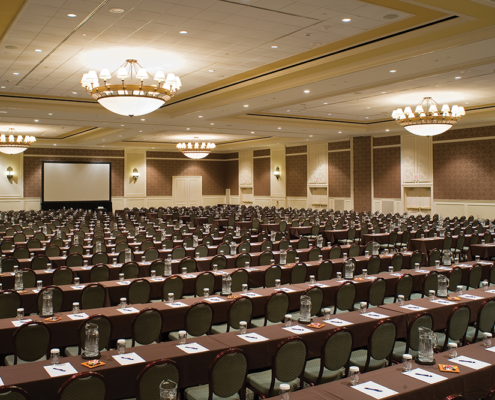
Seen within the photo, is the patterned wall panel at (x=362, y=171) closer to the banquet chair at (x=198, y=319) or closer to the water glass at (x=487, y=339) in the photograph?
the banquet chair at (x=198, y=319)

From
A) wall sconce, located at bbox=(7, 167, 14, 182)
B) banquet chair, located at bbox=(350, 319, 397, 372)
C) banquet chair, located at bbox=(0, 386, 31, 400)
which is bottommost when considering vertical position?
banquet chair, located at bbox=(350, 319, 397, 372)

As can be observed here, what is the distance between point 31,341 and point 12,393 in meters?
1.88

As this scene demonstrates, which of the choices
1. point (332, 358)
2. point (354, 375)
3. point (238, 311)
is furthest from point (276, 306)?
point (354, 375)

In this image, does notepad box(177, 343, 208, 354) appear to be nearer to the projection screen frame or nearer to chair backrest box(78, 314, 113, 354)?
chair backrest box(78, 314, 113, 354)

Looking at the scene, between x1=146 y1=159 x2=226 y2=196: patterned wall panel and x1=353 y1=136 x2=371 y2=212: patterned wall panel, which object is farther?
x1=146 y1=159 x2=226 y2=196: patterned wall panel

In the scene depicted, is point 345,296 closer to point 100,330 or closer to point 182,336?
point 182,336

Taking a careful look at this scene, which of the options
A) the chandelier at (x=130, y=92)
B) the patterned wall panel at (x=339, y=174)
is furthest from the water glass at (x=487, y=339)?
the patterned wall panel at (x=339, y=174)

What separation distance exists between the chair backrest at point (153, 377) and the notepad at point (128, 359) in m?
0.56

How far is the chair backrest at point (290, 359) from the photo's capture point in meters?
4.38

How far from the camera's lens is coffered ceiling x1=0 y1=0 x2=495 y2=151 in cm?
809

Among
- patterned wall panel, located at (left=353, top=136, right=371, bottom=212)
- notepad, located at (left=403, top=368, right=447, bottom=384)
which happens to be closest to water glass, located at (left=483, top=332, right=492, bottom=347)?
notepad, located at (left=403, top=368, right=447, bottom=384)

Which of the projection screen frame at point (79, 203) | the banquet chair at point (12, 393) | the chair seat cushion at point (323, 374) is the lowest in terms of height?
the chair seat cushion at point (323, 374)

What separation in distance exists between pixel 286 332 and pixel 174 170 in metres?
30.9

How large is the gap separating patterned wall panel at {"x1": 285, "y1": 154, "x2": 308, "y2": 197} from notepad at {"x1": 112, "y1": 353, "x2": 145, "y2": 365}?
25656mm
